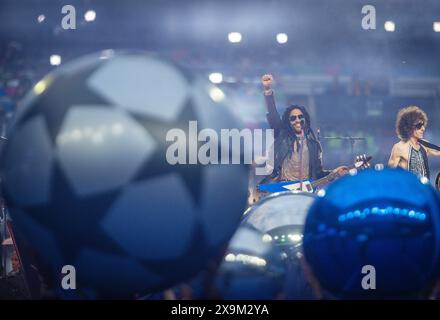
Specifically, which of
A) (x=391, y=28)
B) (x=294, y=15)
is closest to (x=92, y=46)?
(x=294, y=15)

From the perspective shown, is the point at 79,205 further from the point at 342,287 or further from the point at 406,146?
the point at 406,146

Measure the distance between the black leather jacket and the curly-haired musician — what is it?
943 millimetres

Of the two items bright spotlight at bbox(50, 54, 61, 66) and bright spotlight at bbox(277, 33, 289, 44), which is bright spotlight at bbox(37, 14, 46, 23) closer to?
bright spotlight at bbox(50, 54, 61, 66)

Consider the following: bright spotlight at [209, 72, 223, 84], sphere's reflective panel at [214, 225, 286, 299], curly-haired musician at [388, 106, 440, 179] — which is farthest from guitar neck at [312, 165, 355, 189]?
bright spotlight at [209, 72, 223, 84]

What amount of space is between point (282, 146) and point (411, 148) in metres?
1.67

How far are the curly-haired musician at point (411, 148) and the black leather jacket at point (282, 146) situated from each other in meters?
0.94

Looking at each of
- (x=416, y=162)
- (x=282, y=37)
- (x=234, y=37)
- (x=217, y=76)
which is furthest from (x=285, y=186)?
(x=217, y=76)

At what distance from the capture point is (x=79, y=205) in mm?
2684

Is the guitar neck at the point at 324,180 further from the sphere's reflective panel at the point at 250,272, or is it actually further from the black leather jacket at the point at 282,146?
the sphere's reflective panel at the point at 250,272

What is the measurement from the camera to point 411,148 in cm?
763

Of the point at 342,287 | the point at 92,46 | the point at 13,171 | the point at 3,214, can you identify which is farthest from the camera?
the point at 92,46

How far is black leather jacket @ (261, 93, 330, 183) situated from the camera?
7.58 m

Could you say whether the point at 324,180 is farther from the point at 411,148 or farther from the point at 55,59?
the point at 55,59

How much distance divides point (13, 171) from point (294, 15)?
15.2 metres
